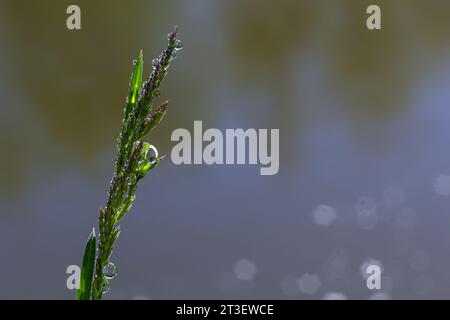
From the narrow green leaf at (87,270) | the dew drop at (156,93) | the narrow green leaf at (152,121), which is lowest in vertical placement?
the narrow green leaf at (87,270)

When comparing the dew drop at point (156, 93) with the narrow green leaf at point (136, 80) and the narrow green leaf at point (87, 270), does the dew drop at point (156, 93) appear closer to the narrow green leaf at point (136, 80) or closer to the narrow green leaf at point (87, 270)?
the narrow green leaf at point (136, 80)

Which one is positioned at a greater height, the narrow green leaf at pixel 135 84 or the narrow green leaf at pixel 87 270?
the narrow green leaf at pixel 135 84

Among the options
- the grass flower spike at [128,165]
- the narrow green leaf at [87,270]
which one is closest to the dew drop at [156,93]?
the grass flower spike at [128,165]

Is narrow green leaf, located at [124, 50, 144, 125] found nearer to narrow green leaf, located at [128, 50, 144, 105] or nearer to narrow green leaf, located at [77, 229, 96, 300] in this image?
narrow green leaf, located at [128, 50, 144, 105]

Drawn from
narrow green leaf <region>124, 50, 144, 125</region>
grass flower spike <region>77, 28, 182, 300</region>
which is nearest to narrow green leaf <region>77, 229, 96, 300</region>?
grass flower spike <region>77, 28, 182, 300</region>

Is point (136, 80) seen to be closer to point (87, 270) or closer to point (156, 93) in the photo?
point (156, 93)

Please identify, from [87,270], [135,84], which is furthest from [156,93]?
[87,270]
